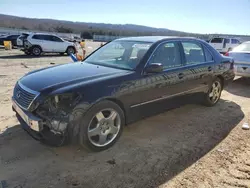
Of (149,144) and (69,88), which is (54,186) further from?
(149,144)

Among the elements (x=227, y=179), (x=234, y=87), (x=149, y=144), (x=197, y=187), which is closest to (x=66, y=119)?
(x=149, y=144)

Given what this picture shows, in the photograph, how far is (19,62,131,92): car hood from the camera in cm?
318

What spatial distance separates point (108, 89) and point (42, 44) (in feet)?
51.7

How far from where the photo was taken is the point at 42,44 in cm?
1736

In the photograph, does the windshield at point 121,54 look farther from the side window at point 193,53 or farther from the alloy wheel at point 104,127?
the side window at point 193,53

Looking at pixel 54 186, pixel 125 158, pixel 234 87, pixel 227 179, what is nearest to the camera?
pixel 54 186

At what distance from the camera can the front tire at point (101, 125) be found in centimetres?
309

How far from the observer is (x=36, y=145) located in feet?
11.5

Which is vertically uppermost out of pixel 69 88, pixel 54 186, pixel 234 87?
pixel 69 88

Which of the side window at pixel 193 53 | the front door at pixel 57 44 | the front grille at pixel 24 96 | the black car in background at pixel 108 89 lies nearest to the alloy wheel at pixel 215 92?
the black car in background at pixel 108 89

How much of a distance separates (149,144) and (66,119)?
1.47 m

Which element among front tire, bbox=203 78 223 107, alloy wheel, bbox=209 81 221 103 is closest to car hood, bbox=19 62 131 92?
front tire, bbox=203 78 223 107

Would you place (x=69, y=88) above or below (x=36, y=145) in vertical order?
above

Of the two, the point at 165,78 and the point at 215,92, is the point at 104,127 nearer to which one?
the point at 165,78
